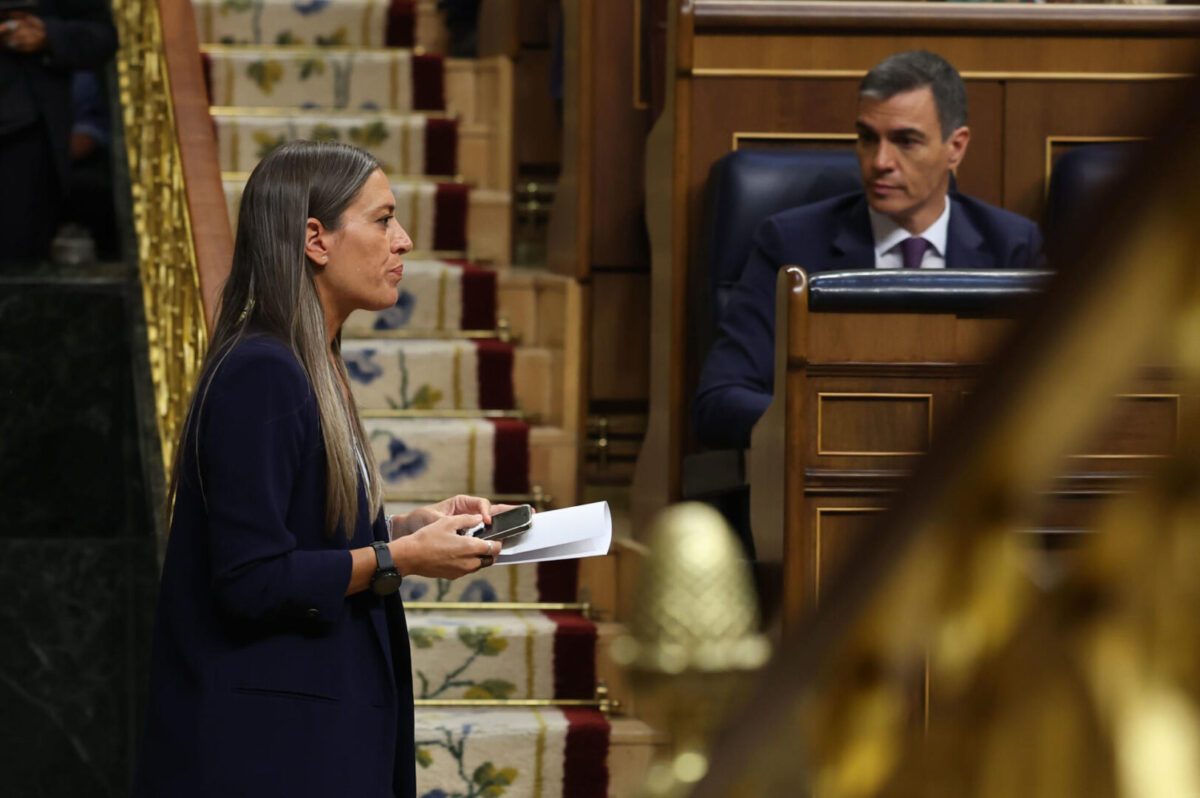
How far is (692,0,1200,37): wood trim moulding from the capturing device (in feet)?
10.6

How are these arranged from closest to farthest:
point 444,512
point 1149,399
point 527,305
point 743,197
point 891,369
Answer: point 1149,399 < point 444,512 < point 891,369 < point 743,197 < point 527,305

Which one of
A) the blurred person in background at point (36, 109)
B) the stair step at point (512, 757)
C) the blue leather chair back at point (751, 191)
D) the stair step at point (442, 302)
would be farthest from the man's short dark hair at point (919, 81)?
the blurred person in background at point (36, 109)

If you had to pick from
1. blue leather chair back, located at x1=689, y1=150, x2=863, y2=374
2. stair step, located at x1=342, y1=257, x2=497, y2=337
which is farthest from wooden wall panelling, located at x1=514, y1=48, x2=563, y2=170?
blue leather chair back, located at x1=689, y1=150, x2=863, y2=374

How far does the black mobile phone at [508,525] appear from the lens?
1.61 m

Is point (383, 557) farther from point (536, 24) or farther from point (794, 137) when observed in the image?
point (536, 24)

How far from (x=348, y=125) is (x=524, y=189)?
20.5 inches

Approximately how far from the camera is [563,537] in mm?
1601

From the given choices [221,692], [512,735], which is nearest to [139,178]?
[512,735]

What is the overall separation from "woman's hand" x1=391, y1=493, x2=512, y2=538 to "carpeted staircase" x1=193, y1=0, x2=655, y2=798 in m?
1.20

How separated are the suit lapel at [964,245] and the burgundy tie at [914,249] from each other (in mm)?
49

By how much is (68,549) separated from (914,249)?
1.84 meters

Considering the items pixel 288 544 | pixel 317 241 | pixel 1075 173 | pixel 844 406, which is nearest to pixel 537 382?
pixel 1075 173

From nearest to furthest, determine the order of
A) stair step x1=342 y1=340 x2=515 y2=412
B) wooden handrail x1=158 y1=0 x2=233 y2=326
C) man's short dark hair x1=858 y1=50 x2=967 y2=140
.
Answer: wooden handrail x1=158 y1=0 x2=233 y2=326 → man's short dark hair x1=858 y1=50 x2=967 y2=140 → stair step x1=342 y1=340 x2=515 y2=412

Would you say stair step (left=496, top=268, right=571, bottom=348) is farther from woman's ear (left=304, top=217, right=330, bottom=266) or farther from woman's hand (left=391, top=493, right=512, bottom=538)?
woman's ear (left=304, top=217, right=330, bottom=266)
